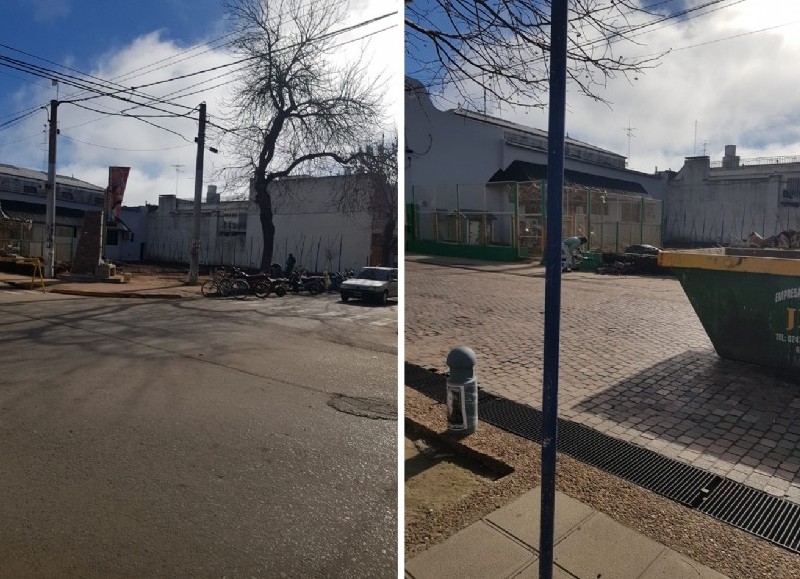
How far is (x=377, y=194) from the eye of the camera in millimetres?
4293

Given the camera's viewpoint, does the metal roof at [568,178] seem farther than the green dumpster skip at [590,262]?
Yes

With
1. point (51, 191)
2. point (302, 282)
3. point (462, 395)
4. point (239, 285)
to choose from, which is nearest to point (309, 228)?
point (302, 282)

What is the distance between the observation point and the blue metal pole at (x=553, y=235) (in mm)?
1312

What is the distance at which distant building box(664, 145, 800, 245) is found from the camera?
63.4 feet

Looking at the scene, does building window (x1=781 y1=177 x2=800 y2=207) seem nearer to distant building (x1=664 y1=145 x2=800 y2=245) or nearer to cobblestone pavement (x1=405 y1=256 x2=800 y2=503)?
distant building (x1=664 y1=145 x2=800 y2=245)

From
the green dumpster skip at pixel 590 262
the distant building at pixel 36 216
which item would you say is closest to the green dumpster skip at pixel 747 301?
the green dumpster skip at pixel 590 262

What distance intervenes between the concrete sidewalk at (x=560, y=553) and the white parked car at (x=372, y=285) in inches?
115

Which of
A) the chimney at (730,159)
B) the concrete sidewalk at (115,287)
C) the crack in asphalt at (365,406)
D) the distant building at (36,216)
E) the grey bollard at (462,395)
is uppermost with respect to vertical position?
the chimney at (730,159)

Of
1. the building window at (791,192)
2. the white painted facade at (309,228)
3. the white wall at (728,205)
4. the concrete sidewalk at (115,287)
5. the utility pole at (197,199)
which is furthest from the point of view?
the white wall at (728,205)

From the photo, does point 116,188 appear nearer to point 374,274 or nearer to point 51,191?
point 51,191

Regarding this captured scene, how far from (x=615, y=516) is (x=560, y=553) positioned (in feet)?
1.31

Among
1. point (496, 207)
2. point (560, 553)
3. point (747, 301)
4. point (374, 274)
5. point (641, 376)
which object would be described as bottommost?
point (560, 553)

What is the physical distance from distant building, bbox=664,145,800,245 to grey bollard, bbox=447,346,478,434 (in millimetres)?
18322

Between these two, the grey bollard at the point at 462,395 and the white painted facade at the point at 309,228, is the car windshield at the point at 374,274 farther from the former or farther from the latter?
the grey bollard at the point at 462,395
